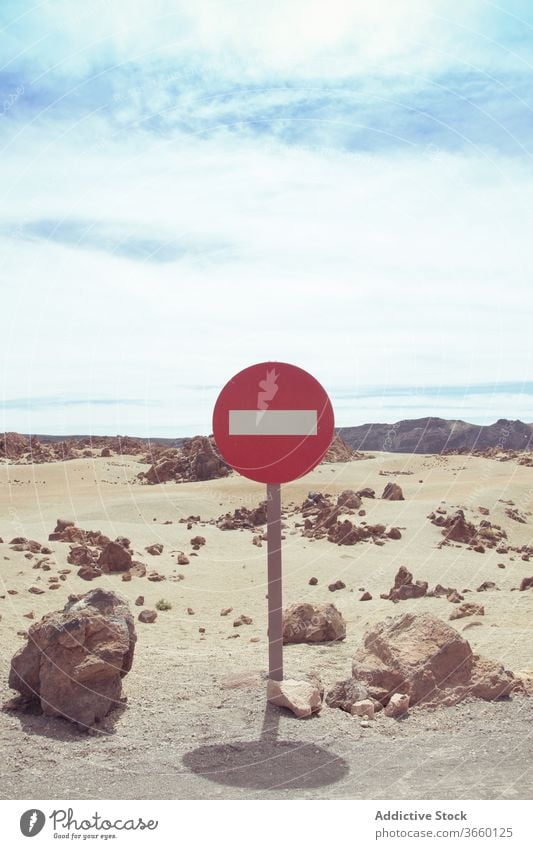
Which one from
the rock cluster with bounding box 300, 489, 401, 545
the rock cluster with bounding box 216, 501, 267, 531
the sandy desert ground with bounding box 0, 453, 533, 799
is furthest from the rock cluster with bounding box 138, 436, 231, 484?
the sandy desert ground with bounding box 0, 453, 533, 799

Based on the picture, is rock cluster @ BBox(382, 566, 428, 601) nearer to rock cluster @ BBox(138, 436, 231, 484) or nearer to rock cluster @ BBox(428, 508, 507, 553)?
rock cluster @ BBox(428, 508, 507, 553)

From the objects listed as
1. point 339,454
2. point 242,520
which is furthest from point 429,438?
point 242,520

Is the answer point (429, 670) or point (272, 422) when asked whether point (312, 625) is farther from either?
point (272, 422)

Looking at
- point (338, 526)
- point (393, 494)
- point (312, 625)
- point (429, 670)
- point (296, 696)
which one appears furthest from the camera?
point (393, 494)

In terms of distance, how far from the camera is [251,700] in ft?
27.5

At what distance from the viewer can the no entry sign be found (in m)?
7.98

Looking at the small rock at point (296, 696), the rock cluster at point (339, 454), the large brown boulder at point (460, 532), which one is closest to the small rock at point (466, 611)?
the small rock at point (296, 696)

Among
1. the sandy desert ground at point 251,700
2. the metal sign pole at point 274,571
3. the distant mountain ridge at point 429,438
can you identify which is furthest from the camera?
the distant mountain ridge at point 429,438

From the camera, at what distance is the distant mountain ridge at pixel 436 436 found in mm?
68500

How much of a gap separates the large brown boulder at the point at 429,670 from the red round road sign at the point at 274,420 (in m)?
2.29

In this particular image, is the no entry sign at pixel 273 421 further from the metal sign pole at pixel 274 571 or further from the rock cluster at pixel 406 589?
the rock cluster at pixel 406 589

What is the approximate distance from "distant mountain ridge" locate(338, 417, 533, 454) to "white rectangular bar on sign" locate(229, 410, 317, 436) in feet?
192

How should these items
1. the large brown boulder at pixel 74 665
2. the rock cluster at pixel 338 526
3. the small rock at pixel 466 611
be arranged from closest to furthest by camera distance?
the large brown boulder at pixel 74 665, the small rock at pixel 466 611, the rock cluster at pixel 338 526

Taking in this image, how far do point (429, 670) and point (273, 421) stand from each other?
3040mm
